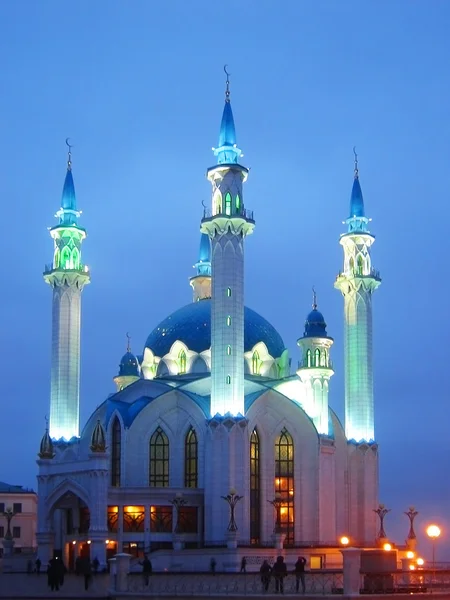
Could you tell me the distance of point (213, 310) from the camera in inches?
2256

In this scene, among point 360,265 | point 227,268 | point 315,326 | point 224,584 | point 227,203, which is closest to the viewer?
point 224,584

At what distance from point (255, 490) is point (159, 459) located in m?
5.18

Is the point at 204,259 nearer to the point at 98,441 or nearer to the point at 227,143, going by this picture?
the point at 227,143

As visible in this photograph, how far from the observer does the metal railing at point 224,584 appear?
32.1 metres

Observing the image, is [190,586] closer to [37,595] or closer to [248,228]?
[37,595]

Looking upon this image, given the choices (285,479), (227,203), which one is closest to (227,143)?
(227,203)

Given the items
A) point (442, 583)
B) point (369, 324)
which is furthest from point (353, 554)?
point (369, 324)

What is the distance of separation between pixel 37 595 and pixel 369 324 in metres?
31.1

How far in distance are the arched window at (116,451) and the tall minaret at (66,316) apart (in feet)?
12.4

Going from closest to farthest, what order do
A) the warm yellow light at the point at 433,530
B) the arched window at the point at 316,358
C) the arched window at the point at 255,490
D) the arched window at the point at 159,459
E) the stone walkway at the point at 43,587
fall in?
1. the stone walkway at the point at 43,587
2. the warm yellow light at the point at 433,530
3. the arched window at the point at 255,490
4. the arched window at the point at 159,459
5. the arched window at the point at 316,358

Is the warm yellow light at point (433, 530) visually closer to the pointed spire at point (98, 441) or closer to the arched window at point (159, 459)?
the pointed spire at point (98, 441)

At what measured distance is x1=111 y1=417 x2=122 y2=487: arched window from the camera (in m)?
58.2

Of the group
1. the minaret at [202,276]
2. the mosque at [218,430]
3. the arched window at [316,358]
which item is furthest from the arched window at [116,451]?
the minaret at [202,276]

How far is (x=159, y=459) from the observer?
2317 inches
